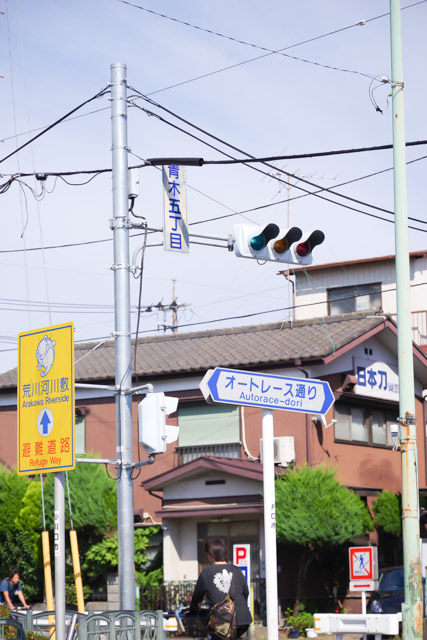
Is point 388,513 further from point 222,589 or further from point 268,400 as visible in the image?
point 222,589

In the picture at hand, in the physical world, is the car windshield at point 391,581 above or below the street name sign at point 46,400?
below

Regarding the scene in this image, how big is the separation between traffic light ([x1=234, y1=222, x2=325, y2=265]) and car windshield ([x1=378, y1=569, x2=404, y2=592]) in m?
10.5

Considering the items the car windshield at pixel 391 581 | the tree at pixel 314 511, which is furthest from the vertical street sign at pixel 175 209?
the tree at pixel 314 511

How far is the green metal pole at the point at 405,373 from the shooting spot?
37.1ft

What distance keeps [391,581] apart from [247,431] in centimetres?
655

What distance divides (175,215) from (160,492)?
14673 mm

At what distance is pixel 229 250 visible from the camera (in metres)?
13.0

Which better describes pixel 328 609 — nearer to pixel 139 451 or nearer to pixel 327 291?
pixel 139 451

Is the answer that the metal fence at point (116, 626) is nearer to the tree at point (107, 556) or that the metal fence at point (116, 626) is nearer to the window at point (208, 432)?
the tree at point (107, 556)

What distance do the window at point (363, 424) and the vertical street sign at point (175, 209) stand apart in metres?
13.9

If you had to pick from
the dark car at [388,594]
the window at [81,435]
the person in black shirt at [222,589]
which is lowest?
the dark car at [388,594]

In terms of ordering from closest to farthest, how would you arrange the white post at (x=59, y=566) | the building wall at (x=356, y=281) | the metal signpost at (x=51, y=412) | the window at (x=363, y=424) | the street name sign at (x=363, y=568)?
the white post at (x=59, y=566), the metal signpost at (x=51, y=412), the street name sign at (x=363, y=568), the window at (x=363, y=424), the building wall at (x=356, y=281)

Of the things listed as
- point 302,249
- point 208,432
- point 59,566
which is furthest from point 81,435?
point 59,566

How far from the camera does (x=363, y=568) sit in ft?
62.1
